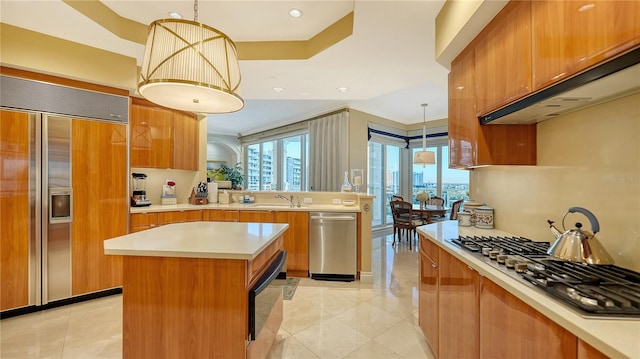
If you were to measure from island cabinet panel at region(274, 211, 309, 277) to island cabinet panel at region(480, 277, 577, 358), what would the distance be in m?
2.51

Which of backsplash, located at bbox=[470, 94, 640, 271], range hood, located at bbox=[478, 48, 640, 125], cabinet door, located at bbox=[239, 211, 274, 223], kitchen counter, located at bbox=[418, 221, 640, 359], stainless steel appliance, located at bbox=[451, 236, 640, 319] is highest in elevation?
range hood, located at bbox=[478, 48, 640, 125]

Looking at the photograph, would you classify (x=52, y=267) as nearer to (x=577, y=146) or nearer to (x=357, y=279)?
(x=357, y=279)

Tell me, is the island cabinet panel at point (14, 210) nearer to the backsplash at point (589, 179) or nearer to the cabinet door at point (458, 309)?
the cabinet door at point (458, 309)

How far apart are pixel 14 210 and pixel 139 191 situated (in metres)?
1.15

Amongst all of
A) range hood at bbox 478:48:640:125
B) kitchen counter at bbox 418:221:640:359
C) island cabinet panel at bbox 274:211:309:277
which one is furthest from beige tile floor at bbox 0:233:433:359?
range hood at bbox 478:48:640:125

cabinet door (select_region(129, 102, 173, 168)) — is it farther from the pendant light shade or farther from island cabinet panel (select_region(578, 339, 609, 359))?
island cabinet panel (select_region(578, 339, 609, 359))

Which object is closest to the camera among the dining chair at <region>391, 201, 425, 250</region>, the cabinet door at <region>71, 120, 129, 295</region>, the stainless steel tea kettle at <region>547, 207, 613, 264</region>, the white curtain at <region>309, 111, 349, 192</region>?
the stainless steel tea kettle at <region>547, 207, 613, 264</region>

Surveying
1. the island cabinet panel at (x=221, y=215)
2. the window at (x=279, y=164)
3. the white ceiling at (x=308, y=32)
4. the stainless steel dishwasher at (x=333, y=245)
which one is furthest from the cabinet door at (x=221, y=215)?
the window at (x=279, y=164)

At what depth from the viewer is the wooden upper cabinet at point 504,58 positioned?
4.41 feet

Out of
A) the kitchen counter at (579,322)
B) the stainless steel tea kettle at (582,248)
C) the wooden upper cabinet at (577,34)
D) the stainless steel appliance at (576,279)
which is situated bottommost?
the kitchen counter at (579,322)

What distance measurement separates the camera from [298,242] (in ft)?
11.7

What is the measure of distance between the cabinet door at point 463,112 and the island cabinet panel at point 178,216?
328cm

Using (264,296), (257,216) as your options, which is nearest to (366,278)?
(257,216)

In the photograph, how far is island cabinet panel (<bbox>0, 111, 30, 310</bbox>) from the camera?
2426mm
